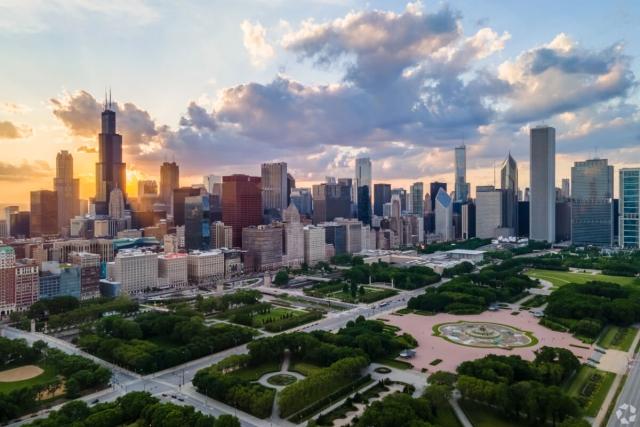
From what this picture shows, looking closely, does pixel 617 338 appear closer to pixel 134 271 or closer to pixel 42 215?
pixel 134 271

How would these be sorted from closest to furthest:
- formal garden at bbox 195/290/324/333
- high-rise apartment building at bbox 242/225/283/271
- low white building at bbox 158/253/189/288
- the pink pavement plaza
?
the pink pavement plaza
formal garden at bbox 195/290/324/333
low white building at bbox 158/253/189/288
high-rise apartment building at bbox 242/225/283/271

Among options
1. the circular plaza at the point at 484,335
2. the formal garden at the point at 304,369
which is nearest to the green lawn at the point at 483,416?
the formal garden at the point at 304,369

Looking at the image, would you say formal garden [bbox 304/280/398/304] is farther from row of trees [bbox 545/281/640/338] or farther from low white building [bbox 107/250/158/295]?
low white building [bbox 107/250/158/295]

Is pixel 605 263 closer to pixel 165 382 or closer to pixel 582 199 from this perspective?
pixel 582 199

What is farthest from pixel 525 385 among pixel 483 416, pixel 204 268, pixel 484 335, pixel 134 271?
pixel 204 268

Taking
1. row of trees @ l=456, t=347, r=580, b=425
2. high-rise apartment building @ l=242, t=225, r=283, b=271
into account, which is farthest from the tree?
row of trees @ l=456, t=347, r=580, b=425

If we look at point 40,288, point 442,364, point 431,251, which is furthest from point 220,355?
point 431,251
